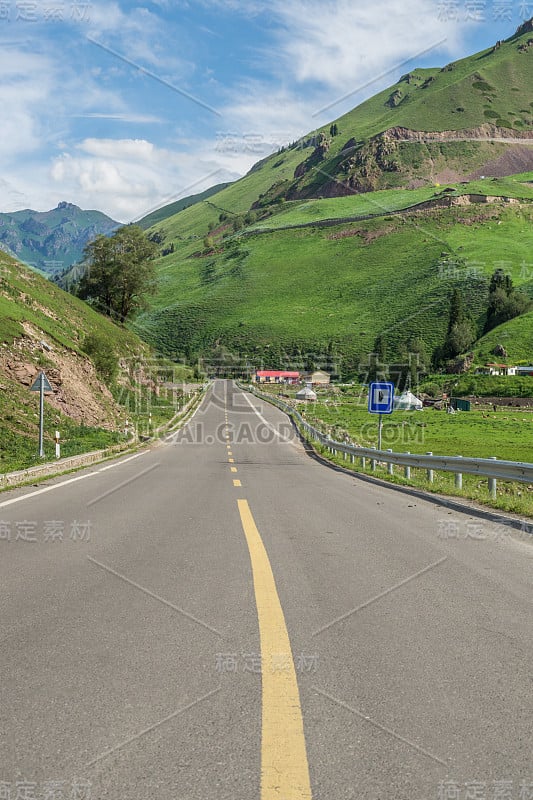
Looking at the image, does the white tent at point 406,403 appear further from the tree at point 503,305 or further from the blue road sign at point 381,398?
the blue road sign at point 381,398

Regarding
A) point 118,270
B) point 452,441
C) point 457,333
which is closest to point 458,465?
point 452,441

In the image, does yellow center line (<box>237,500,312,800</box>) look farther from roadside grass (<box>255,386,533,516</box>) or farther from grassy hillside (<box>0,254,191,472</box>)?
grassy hillside (<box>0,254,191,472</box>)

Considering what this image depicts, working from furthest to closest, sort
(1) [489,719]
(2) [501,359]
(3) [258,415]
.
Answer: (2) [501,359] < (3) [258,415] < (1) [489,719]

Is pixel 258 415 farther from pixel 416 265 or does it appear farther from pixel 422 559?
pixel 416 265

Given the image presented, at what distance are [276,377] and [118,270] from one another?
292 feet

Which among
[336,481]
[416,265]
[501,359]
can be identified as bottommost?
[336,481]

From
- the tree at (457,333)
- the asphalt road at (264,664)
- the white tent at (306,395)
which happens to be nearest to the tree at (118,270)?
the white tent at (306,395)

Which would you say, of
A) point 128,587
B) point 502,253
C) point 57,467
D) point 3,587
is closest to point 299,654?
point 128,587

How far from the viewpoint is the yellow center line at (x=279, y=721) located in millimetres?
2959

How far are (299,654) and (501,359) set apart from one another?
5156 inches

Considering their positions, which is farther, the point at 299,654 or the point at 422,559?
the point at 422,559

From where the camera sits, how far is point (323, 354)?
165750mm

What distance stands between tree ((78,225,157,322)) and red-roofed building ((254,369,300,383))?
82142mm

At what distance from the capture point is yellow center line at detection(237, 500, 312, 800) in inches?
116
